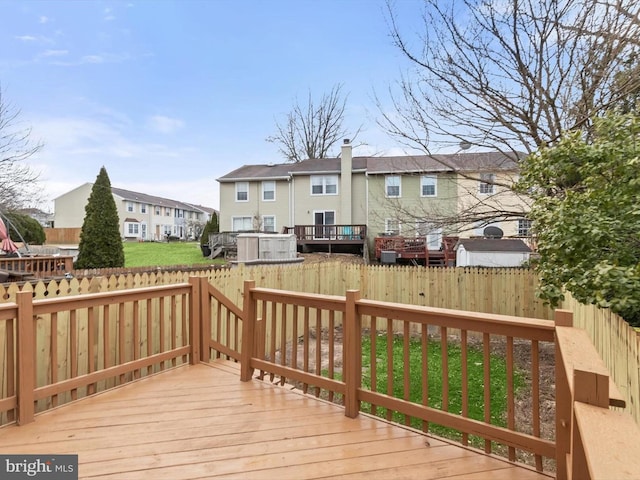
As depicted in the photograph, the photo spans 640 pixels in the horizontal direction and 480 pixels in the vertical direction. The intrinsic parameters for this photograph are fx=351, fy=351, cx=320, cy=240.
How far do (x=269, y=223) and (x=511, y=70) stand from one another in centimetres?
1709

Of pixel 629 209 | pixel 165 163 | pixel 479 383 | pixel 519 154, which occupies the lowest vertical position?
pixel 479 383

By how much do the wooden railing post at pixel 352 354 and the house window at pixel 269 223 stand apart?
64.3 ft

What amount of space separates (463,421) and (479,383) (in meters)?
3.29

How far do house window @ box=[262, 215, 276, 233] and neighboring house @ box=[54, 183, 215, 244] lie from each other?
63.3ft

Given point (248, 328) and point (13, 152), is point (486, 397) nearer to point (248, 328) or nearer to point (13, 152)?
point (248, 328)

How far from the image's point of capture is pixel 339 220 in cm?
2117

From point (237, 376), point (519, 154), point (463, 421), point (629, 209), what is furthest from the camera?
point (519, 154)

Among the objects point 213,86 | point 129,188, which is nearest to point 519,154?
point 213,86

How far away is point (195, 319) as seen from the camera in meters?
4.19

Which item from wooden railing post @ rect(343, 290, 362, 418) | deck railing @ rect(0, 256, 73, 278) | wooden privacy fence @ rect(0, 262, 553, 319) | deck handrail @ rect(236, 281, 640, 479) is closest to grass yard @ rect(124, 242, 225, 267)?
deck railing @ rect(0, 256, 73, 278)

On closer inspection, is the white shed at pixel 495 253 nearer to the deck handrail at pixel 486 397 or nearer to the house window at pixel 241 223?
the deck handrail at pixel 486 397

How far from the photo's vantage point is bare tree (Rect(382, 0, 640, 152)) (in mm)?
5750

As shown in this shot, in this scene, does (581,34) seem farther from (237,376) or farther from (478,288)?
(237,376)

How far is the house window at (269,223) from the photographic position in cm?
2222
